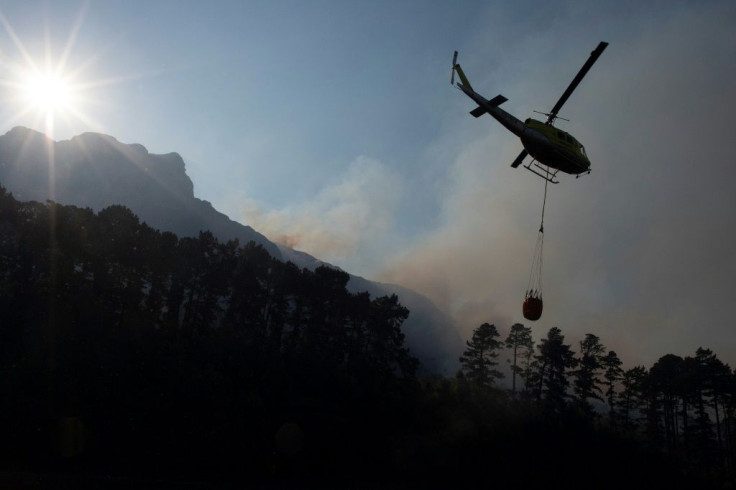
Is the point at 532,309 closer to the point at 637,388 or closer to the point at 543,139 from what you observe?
the point at 543,139

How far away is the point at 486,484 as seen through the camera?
3697cm

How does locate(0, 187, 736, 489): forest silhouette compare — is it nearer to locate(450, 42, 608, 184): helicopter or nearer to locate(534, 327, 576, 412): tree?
locate(534, 327, 576, 412): tree

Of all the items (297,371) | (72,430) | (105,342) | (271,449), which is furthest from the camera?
(297,371)

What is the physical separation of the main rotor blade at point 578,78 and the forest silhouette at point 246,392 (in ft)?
89.5

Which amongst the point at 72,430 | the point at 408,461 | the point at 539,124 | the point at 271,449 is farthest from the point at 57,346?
the point at 539,124

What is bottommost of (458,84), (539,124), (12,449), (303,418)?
(12,449)

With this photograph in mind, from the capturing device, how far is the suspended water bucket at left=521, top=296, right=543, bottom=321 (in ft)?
64.6

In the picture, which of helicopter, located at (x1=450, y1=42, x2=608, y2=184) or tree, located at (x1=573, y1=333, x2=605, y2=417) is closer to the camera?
helicopter, located at (x1=450, y1=42, x2=608, y2=184)

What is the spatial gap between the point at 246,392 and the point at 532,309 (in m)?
24.7

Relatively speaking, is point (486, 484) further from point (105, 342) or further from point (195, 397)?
point (105, 342)

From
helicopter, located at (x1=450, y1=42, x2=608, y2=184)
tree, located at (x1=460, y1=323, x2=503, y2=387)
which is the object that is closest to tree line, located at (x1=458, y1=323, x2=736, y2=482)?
tree, located at (x1=460, y1=323, x2=503, y2=387)

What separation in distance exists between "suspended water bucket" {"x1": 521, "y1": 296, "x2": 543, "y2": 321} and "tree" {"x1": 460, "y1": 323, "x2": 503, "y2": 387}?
158ft

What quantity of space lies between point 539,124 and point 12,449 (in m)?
35.1

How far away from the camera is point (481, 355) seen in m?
67.0
